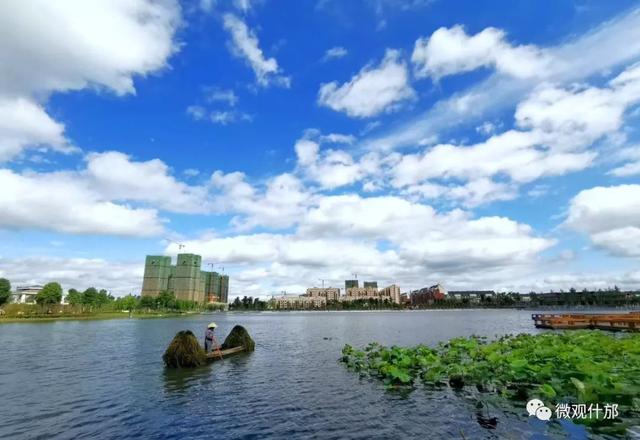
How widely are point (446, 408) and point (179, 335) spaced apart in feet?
77.6

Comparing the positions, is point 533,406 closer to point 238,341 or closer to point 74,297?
point 238,341

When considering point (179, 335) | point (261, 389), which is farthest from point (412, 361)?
point (179, 335)

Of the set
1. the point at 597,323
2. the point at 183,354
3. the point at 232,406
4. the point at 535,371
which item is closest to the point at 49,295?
the point at 183,354

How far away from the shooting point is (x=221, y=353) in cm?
3800

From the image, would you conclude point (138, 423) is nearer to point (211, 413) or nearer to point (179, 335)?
point (211, 413)

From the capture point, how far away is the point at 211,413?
19.4 metres

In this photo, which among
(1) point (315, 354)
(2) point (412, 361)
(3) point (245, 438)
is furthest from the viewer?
(1) point (315, 354)

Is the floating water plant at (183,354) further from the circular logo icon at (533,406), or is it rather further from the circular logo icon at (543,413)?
the circular logo icon at (543,413)

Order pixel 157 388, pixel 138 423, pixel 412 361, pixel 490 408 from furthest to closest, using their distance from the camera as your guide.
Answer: pixel 412 361 → pixel 157 388 → pixel 490 408 → pixel 138 423

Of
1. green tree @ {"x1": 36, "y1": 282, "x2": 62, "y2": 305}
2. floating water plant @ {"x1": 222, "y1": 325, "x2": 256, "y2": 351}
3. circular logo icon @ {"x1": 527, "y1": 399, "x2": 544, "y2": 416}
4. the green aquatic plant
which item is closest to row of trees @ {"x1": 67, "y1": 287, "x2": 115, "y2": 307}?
green tree @ {"x1": 36, "y1": 282, "x2": 62, "y2": 305}

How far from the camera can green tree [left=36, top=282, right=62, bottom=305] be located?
140875mm

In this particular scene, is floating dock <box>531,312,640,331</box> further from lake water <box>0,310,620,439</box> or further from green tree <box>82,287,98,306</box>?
green tree <box>82,287,98,306</box>

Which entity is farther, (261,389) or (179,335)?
(179,335)

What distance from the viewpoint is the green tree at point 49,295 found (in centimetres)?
14088
